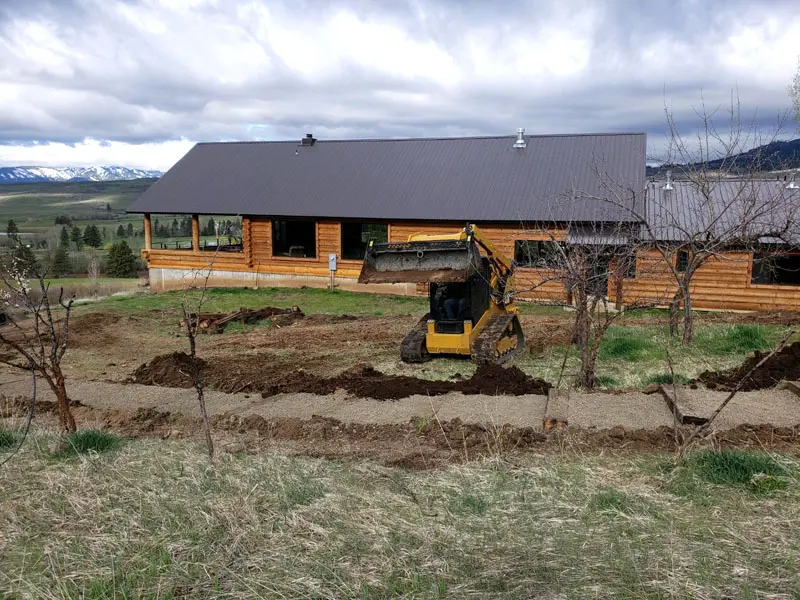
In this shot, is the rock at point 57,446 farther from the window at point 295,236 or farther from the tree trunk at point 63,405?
the window at point 295,236

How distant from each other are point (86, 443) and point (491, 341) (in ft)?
25.2

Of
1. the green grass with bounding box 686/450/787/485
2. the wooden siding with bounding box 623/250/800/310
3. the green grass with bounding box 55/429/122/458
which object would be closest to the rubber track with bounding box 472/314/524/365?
the green grass with bounding box 686/450/787/485

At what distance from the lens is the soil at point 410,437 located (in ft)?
24.1

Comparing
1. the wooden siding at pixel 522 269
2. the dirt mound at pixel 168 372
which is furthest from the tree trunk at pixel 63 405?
the wooden siding at pixel 522 269

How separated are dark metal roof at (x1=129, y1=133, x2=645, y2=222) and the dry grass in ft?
58.1

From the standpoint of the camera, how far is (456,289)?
1360 centimetres

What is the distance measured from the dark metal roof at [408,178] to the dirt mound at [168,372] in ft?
43.7

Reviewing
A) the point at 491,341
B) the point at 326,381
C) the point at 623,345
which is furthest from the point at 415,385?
the point at 623,345

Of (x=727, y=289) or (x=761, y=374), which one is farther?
(x=727, y=289)

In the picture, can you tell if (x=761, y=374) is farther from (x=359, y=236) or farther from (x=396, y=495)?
(x=359, y=236)

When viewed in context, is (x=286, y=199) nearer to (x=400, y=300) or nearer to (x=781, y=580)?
(x=400, y=300)

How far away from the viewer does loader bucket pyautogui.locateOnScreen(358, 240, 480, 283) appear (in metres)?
12.4

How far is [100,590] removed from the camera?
4117 mm

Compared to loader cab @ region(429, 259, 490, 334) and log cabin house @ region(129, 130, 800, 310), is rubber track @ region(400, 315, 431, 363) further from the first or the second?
log cabin house @ region(129, 130, 800, 310)
